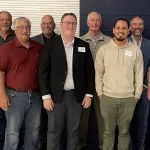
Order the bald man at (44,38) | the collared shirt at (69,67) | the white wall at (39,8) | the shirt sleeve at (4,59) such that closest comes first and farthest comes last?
the shirt sleeve at (4,59), the collared shirt at (69,67), the bald man at (44,38), the white wall at (39,8)

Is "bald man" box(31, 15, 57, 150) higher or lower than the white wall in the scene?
lower

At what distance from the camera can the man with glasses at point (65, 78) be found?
2.69 metres

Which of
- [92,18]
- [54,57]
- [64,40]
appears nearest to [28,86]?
[54,57]

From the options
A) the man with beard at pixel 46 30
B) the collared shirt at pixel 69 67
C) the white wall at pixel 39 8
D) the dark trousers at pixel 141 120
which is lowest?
the dark trousers at pixel 141 120

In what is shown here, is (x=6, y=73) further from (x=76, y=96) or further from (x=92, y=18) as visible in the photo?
(x=92, y=18)

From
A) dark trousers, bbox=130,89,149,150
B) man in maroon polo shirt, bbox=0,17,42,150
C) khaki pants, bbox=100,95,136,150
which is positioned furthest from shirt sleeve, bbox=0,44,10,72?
dark trousers, bbox=130,89,149,150

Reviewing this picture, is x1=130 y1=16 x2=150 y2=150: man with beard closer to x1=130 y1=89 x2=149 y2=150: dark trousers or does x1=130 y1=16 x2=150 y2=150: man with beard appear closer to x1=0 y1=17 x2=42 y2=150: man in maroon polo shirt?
x1=130 y1=89 x2=149 y2=150: dark trousers

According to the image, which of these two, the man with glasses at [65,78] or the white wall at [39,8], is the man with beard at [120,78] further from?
the white wall at [39,8]

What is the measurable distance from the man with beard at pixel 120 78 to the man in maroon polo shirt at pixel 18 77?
0.72 meters

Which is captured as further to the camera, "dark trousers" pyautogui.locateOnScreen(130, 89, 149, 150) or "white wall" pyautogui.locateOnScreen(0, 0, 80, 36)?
"white wall" pyautogui.locateOnScreen(0, 0, 80, 36)

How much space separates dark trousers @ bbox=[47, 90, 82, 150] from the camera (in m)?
2.77

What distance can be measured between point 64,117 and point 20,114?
48 centimetres

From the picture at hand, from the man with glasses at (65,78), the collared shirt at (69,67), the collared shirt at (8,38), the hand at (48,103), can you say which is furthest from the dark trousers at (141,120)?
the collared shirt at (8,38)

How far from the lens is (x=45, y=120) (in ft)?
11.1
